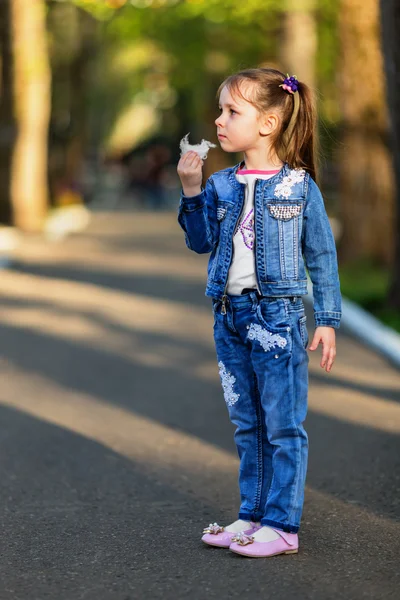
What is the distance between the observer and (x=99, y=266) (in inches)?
792

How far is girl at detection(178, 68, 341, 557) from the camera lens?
4977 mm

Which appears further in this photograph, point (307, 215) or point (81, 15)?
point (81, 15)

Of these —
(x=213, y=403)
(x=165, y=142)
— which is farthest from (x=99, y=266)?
(x=165, y=142)

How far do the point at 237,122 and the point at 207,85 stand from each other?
41735 mm

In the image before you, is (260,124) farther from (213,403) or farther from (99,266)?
(99,266)

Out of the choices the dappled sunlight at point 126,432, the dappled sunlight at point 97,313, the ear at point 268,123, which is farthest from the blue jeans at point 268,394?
the dappled sunlight at point 97,313

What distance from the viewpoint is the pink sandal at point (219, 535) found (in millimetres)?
5125

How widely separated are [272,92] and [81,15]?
3874cm

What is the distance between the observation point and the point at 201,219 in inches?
196

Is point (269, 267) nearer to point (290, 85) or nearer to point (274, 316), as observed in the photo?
→ point (274, 316)

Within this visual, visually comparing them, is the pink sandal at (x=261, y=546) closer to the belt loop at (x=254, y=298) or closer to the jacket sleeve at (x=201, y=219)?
the belt loop at (x=254, y=298)

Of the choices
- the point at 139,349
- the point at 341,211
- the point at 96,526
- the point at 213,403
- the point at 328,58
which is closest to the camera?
the point at 96,526

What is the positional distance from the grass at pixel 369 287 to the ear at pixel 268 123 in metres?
7.74

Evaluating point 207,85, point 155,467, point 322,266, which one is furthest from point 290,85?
point 207,85
